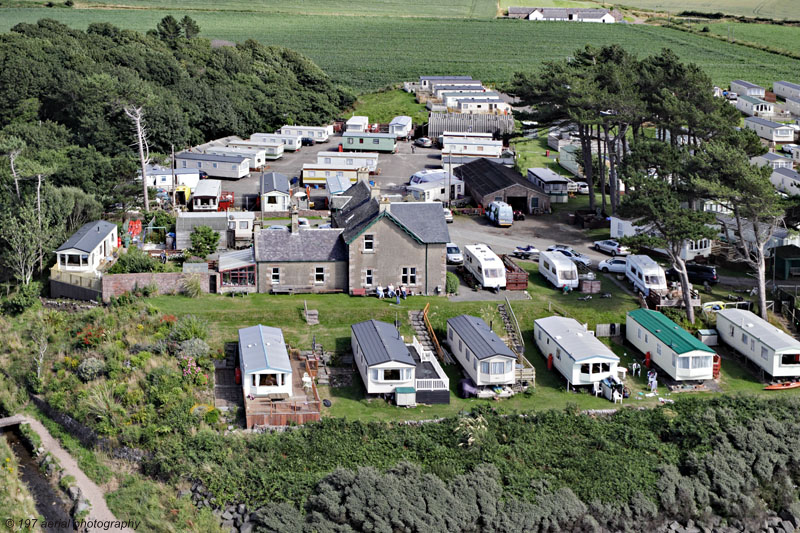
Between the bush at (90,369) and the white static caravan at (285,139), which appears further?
the white static caravan at (285,139)

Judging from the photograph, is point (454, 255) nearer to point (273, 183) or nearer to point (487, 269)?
point (487, 269)

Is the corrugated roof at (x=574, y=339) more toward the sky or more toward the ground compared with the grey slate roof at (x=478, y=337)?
more toward the ground

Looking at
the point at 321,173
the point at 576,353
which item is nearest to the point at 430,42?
the point at 321,173

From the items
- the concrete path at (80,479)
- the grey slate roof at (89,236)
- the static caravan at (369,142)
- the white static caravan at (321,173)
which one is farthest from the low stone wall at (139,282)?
the static caravan at (369,142)

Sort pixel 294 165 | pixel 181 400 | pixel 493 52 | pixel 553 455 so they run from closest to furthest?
1. pixel 553 455
2. pixel 181 400
3. pixel 294 165
4. pixel 493 52

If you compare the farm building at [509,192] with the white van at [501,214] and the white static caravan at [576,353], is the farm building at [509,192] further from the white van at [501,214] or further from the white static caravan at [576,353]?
the white static caravan at [576,353]

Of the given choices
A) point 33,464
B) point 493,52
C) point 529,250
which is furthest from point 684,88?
point 493,52

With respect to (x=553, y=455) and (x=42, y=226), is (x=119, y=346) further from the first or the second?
(x=553, y=455)
